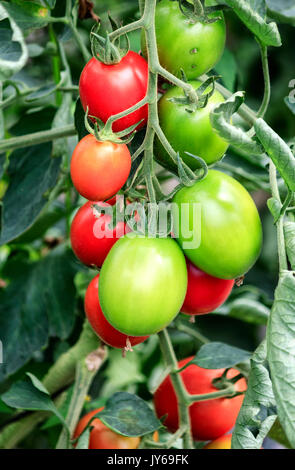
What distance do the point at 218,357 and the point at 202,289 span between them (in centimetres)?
18

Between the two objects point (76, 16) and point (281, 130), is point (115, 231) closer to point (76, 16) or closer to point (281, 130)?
point (76, 16)

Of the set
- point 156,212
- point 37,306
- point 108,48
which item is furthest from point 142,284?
point 37,306

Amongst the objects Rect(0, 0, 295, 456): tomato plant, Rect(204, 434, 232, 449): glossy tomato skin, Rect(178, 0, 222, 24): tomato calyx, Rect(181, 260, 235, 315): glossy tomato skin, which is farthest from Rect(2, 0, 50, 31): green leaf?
Rect(204, 434, 232, 449): glossy tomato skin

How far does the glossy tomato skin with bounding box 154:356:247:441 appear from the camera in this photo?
71 centimetres

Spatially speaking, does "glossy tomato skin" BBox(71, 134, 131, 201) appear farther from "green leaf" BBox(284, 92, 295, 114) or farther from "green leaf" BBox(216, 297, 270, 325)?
"green leaf" BBox(216, 297, 270, 325)

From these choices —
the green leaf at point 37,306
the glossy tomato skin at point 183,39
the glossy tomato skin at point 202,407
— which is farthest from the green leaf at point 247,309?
the glossy tomato skin at point 183,39

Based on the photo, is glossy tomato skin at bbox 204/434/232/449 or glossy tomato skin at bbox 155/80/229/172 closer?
glossy tomato skin at bbox 155/80/229/172

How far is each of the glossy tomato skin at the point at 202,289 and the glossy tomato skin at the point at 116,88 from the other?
141 mm

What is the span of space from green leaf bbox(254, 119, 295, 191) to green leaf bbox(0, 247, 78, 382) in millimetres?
446

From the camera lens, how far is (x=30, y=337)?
0.79 m

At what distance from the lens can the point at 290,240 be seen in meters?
0.45

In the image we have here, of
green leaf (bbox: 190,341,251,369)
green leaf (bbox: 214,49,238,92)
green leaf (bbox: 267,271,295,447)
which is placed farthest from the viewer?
green leaf (bbox: 214,49,238,92)

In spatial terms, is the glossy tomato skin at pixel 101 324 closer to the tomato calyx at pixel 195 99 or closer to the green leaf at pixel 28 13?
Answer: the tomato calyx at pixel 195 99
